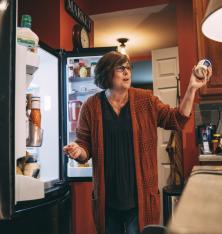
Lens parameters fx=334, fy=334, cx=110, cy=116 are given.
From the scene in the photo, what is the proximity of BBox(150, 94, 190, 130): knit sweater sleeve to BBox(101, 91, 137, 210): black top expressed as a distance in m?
0.16

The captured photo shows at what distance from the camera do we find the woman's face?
1745 mm

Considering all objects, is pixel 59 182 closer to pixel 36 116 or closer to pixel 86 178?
pixel 86 178

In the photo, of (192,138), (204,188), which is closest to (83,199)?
(192,138)

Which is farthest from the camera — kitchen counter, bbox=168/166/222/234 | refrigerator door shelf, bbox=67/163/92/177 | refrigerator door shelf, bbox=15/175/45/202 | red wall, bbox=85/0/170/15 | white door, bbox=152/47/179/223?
white door, bbox=152/47/179/223

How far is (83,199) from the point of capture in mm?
2891

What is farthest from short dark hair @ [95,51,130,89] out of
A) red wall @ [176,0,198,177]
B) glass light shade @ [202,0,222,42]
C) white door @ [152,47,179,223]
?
white door @ [152,47,179,223]

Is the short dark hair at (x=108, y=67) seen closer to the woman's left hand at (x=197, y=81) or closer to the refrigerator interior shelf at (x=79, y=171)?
the woman's left hand at (x=197, y=81)

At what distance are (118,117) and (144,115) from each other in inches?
5.3

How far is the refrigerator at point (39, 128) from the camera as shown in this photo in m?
1.11

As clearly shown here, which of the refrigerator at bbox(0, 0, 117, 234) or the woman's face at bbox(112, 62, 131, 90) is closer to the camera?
the refrigerator at bbox(0, 0, 117, 234)

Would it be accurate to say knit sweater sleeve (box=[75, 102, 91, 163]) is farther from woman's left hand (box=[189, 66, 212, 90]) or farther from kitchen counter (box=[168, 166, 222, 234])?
kitchen counter (box=[168, 166, 222, 234])

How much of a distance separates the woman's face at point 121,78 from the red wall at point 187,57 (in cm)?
156

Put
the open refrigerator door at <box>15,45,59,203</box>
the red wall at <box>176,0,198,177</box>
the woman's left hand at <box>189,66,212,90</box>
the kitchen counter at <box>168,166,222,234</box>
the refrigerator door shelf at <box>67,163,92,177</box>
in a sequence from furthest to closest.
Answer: the red wall at <box>176,0,198,177</box>, the refrigerator door shelf at <box>67,163,92,177</box>, the open refrigerator door at <box>15,45,59,203</box>, the woman's left hand at <box>189,66,212,90</box>, the kitchen counter at <box>168,166,222,234</box>

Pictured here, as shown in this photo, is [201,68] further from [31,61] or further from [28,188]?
[28,188]
